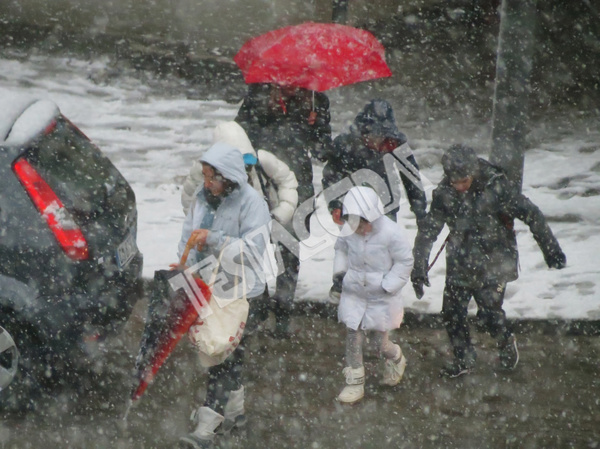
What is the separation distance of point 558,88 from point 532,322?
783 cm

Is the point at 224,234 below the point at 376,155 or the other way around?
the other way around

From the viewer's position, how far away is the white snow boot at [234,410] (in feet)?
17.3

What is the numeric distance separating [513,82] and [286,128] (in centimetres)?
198

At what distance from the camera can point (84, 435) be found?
17.3 feet

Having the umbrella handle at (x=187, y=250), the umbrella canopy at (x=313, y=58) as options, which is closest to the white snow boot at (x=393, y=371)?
the umbrella handle at (x=187, y=250)

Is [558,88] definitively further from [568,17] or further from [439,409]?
[439,409]

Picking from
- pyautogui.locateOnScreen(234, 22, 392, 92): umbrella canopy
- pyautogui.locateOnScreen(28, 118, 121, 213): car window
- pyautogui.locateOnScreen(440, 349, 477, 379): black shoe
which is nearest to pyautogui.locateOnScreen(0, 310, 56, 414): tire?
pyautogui.locateOnScreen(28, 118, 121, 213): car window

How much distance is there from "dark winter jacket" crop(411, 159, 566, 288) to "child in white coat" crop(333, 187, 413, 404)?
351mm

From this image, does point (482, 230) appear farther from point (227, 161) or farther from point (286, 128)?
point (227, 161)

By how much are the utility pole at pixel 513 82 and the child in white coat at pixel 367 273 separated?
6.69ft

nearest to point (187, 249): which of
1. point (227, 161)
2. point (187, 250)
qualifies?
point (187, 250)

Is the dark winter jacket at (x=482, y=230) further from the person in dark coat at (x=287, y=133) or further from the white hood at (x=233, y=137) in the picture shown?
the white hood at (x=233, y=137)

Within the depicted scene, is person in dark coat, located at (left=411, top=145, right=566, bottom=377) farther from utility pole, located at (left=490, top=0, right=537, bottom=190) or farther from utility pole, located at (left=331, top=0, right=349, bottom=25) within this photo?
utility pole, located at (left=331, top=0, right=349, bottom=25)

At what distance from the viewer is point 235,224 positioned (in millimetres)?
5035
